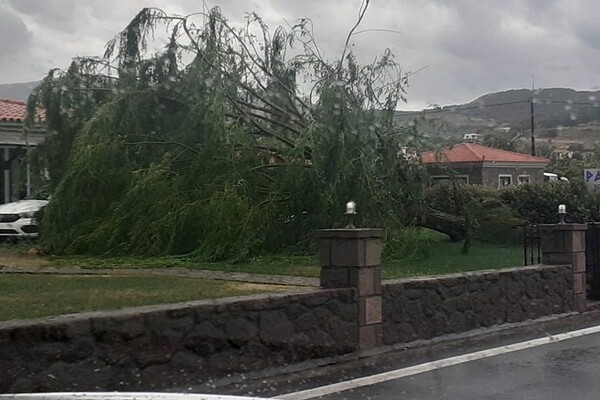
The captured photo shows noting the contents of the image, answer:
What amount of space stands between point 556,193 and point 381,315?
1940 cm

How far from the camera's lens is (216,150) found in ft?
57.6

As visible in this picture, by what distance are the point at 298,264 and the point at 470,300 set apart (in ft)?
21.4

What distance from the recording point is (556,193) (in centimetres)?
2741

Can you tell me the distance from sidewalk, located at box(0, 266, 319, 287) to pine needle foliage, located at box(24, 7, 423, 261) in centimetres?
156

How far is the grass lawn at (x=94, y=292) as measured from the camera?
34.1 feet

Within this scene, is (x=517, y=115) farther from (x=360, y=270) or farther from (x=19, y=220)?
(x=360, y=270)

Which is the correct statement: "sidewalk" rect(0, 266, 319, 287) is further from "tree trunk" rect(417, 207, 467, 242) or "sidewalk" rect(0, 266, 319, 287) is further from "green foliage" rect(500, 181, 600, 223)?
"green foliage" rect(500, 181, 600, 223)

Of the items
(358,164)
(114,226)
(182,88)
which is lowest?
(114,226)

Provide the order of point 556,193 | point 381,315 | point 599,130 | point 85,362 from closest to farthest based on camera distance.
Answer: point 85,362 → point 381,315 → point 556,193 → point 599,130

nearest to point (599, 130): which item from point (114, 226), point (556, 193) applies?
point (556, 193)

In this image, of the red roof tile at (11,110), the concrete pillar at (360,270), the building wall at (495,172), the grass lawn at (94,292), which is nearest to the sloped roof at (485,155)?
the building wall at (495,172)

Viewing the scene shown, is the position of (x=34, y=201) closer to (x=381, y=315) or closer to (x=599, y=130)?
(x=381, y=315)

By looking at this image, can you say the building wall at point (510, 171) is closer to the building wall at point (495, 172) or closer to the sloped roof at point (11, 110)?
the building wall at point (495, 172)

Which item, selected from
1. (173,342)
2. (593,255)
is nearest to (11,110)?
(593,255)
